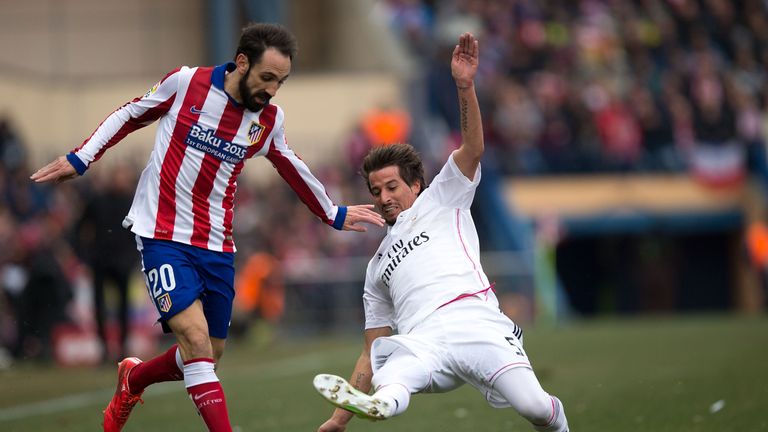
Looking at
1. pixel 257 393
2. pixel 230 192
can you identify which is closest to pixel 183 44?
pixel 257 393

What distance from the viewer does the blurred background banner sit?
20.8m

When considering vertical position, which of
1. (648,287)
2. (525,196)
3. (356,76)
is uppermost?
(356,76)

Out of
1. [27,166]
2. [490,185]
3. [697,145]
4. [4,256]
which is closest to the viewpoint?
[4,256]

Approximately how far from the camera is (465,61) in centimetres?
628

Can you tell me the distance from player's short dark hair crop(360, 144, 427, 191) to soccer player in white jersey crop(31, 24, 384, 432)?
1.48 ft

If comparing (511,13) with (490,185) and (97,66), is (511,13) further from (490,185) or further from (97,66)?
(97,66)

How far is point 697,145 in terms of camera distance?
2483 cm

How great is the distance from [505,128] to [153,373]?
16855 mm

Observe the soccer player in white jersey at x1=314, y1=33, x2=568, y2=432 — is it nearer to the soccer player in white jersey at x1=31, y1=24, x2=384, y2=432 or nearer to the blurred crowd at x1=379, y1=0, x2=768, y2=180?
the soccer player in white jersey at x1=31, y1=24, x2=384, y2=432

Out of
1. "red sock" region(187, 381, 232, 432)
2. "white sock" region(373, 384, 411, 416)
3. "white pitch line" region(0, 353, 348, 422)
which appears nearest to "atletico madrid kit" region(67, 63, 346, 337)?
"red sock" region(187, 381, 232, 432)

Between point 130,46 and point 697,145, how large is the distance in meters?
11.9

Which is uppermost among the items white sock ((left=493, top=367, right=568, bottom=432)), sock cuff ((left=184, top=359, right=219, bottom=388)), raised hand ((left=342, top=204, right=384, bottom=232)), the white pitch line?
raised hand ((left=342, top=204, right=384, bottom=232))

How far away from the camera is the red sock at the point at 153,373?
7344mm

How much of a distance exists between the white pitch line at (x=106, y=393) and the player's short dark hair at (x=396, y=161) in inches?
177
